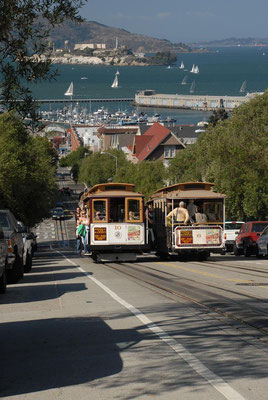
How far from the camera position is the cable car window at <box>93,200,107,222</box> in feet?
99.0

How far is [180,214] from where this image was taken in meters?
29.4

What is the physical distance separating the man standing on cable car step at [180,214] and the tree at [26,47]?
14.1 metres

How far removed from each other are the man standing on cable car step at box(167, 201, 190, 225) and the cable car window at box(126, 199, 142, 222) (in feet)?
4.54

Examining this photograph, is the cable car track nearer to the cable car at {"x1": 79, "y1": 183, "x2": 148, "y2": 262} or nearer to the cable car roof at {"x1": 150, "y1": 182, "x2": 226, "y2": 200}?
the cable car at {"x1": 79, "y1": 183, "x2": 148, "y2": 262}

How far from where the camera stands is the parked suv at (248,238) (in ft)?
114

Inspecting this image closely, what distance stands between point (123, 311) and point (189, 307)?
126cm

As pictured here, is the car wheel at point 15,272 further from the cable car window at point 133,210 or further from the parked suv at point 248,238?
the parked suv at point 248,238

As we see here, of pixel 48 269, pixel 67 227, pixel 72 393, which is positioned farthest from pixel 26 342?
pixel 67 227

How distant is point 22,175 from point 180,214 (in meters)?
27.2

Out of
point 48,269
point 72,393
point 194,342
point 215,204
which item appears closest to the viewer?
point 72,393

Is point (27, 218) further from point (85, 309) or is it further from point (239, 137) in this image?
point (85, 309)

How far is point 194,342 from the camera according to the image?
10.5 meters

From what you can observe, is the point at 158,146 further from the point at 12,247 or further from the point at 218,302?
the point at 218,302

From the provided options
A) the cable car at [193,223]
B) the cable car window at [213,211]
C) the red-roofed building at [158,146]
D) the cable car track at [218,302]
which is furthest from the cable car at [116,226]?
the red-roofed building at [158,146]
